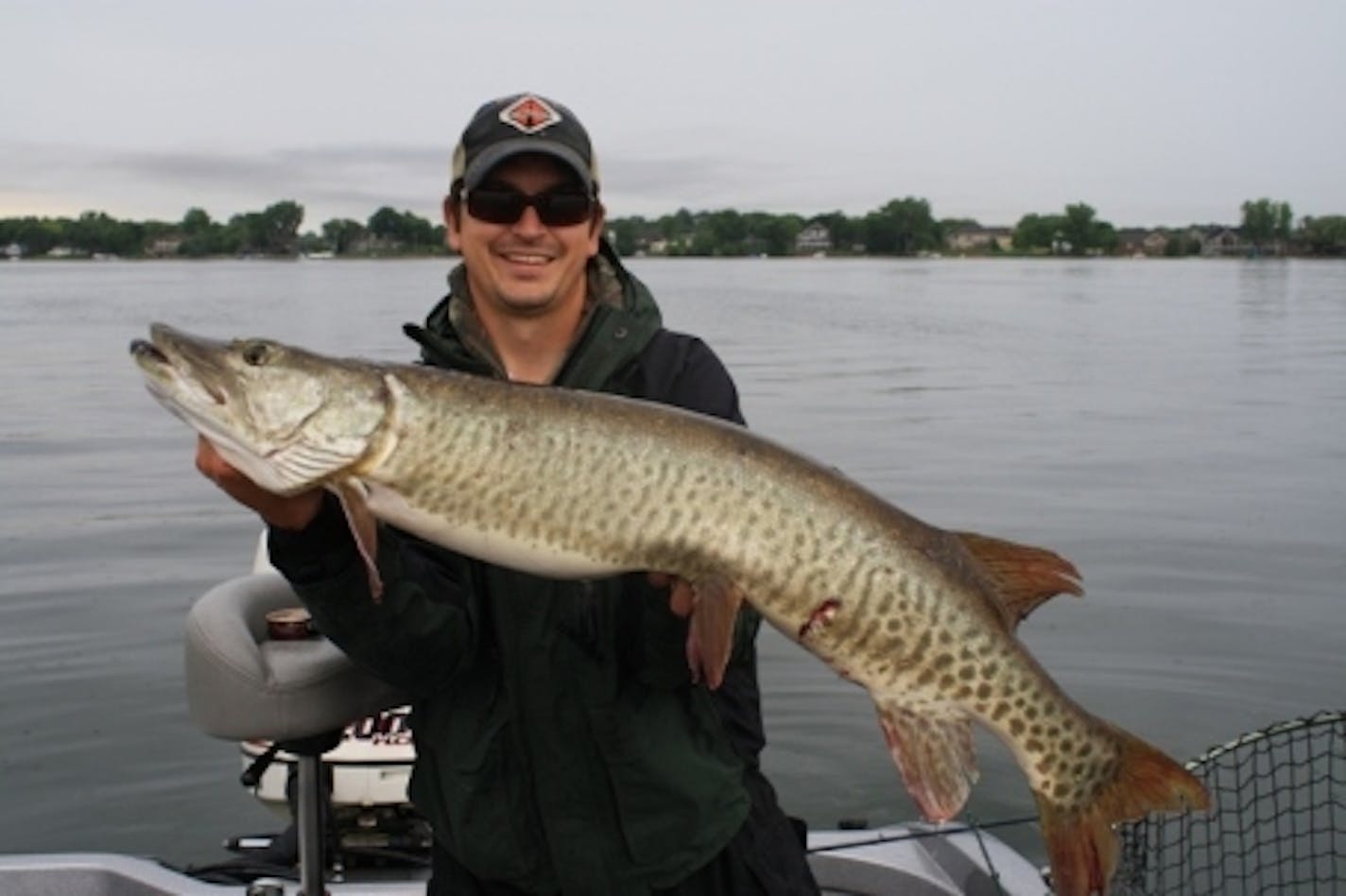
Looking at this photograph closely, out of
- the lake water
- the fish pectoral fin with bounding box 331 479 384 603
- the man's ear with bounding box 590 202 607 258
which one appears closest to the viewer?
the fish pectoral fin with bounding box 331 479 384 603

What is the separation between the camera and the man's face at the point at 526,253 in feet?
9.85

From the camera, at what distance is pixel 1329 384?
69.7 feet

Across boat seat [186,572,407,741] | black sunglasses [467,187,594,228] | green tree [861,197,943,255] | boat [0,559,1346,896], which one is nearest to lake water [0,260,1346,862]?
boat [0,559,1346,896]

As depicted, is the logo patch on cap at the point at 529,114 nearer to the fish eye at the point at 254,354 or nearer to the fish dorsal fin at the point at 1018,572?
the fish eye at the point at 254,354

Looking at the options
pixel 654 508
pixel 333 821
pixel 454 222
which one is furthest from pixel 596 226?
pixel 333 821

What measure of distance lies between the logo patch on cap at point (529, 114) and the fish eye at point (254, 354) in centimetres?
75

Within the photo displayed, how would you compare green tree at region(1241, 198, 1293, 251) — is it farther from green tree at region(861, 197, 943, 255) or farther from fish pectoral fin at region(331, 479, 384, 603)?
fish pectoral fin at region(331, 479, 384, 603)

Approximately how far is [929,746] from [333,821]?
7.62ft

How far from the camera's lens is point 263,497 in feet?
8.97

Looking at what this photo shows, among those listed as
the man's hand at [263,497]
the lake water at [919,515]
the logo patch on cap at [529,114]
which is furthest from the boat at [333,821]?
the lake water at [919,515]

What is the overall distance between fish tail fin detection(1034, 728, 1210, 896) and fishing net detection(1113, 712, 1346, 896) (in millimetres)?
1014

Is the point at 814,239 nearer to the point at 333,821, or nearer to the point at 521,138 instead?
the point at 333,821

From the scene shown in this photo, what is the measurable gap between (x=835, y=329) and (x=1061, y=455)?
62.5 feet

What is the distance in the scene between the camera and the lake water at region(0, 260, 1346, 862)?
284 inches
